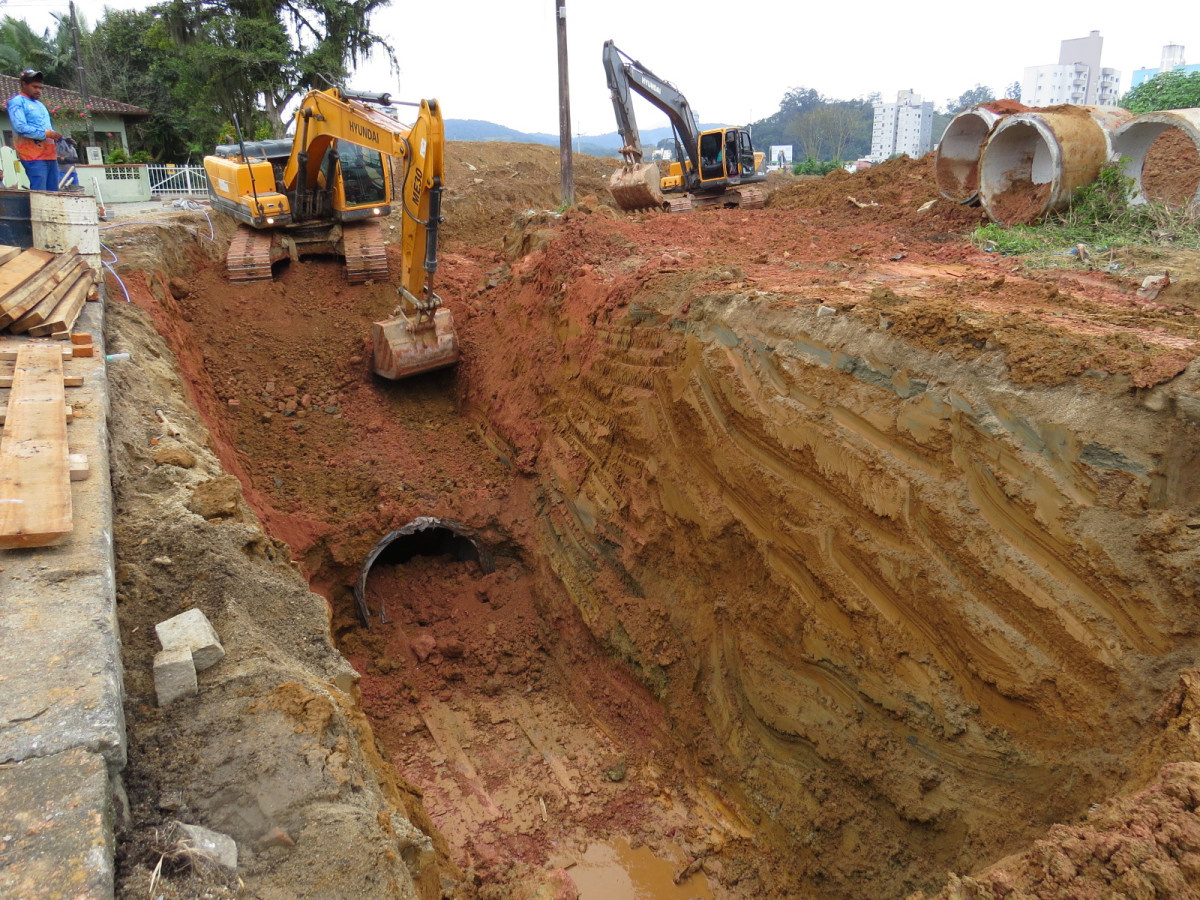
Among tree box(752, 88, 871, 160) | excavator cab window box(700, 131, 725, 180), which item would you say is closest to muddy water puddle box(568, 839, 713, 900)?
excavator cab window box(700, 131, 725, 180)

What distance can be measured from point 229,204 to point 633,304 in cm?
761

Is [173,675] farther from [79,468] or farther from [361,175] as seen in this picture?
[361,175]

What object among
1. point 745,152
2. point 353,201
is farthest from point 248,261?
point 745,152

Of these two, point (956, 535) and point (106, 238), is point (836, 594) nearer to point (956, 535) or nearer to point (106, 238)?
point (956, 535)

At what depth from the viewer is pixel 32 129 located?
8.88 m

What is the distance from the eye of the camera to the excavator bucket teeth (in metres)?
8.63

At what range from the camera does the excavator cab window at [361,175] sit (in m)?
10.9

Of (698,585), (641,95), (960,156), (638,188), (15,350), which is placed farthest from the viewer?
(641,95)

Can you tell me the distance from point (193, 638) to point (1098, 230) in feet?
30.1

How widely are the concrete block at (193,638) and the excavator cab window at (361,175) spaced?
29.7 feet

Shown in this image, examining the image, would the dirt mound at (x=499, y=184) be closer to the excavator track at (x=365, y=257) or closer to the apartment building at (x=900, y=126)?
the excavator track at (x=365, y=257)

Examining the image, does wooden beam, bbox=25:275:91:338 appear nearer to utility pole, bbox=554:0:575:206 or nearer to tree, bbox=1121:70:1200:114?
utility pole, bbox=554:0:575:206

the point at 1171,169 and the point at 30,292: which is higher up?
the point at 1171,169

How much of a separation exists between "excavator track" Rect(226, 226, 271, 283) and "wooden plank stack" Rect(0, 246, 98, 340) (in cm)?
261
